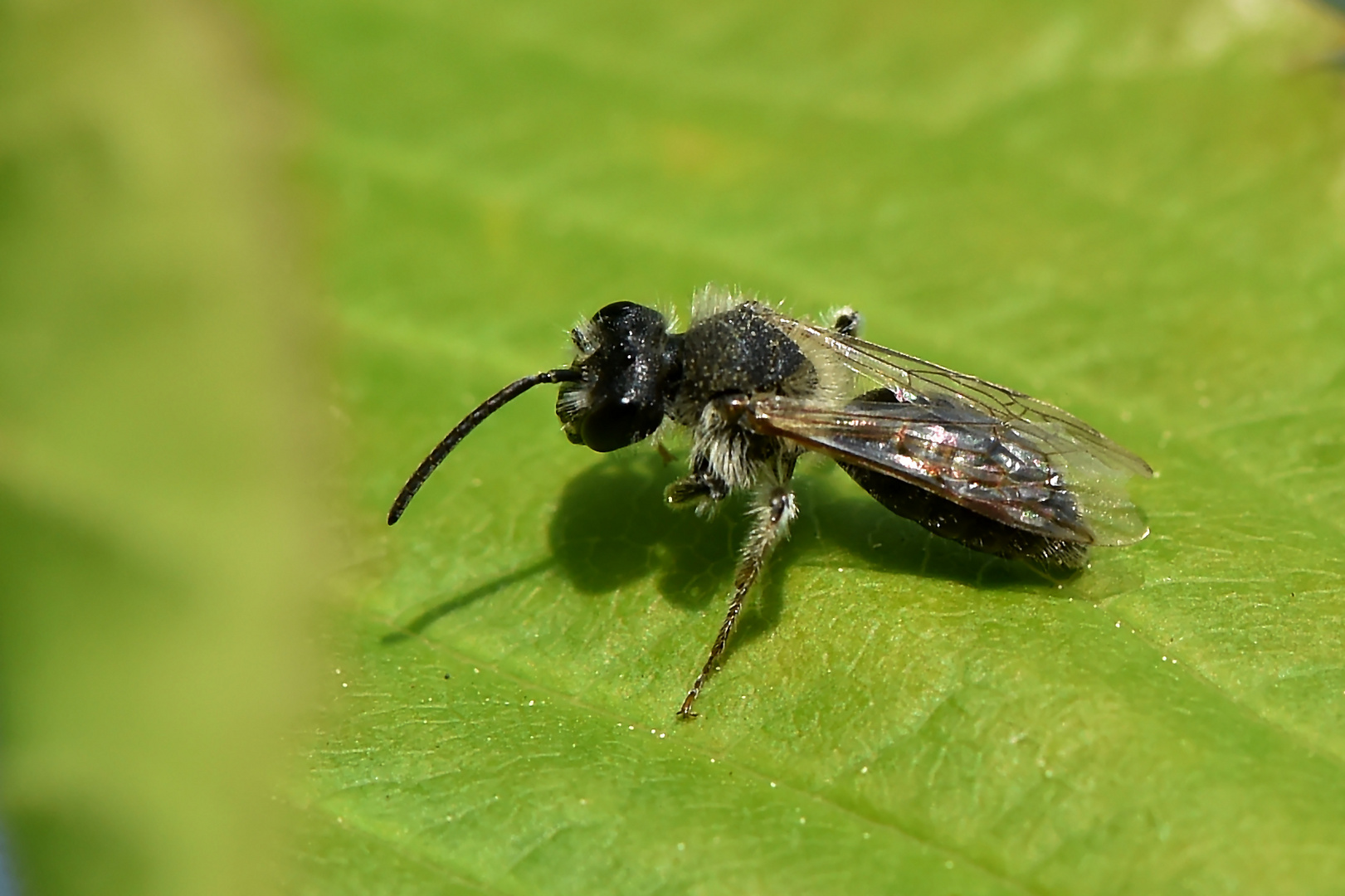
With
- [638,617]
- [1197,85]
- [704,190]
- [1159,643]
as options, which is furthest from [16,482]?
[1197,85]

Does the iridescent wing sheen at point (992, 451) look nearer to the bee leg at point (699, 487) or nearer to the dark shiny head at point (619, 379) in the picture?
the bee leg at point (699, 487)

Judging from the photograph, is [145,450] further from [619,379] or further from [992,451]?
[992,451]

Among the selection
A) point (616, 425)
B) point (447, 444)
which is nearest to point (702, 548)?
point (616, 425)

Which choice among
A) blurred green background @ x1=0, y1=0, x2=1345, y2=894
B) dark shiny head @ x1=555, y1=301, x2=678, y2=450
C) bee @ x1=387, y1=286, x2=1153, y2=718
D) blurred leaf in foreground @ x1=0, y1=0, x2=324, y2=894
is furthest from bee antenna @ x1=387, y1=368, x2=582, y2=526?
blurred leaf in foreground @ x1=0, y1=0, x2=324, y2=894

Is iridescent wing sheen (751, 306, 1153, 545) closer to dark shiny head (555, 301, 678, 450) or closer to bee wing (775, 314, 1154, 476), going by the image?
bee wing (775, 314, 1154, 476)

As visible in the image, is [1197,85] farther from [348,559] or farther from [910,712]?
[348,559]

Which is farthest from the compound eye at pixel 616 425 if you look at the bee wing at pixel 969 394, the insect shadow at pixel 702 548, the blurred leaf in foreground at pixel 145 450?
the blurred leaf in foreground at pixel 145 450
